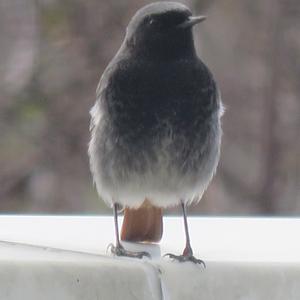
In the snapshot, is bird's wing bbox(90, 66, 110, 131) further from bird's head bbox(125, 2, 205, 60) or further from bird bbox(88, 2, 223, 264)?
bird's head bbox(125, 2, 205, 60)

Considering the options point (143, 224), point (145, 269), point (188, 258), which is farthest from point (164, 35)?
point (145, 269)

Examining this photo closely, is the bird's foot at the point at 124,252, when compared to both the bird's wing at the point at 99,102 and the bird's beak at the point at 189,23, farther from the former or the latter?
the bird's beak at the point at 189,23

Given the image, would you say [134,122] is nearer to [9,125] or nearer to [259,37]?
[9,125]

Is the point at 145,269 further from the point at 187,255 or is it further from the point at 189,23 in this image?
the point at 189,23

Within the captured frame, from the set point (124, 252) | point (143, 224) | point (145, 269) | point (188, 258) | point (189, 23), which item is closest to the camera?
point (145, 269)

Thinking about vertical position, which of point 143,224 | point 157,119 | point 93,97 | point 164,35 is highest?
point 164,35

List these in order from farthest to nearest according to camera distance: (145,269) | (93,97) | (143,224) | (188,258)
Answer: (93,97), (143,224), (188,258), (145,269)

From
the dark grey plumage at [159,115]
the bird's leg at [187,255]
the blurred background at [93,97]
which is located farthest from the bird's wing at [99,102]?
the blurred background at [93,97]
